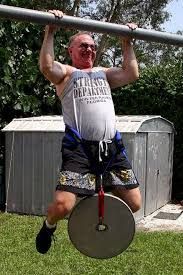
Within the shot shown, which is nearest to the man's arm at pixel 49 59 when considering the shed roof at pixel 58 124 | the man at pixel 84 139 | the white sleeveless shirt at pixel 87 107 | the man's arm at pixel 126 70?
the man at pixel 84 139

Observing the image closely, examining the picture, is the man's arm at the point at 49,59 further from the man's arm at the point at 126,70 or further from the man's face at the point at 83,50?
the man's arm at the point at 126,70

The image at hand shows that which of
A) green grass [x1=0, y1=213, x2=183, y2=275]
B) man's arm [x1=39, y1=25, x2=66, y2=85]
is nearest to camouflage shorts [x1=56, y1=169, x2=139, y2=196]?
man's arm [x1=39, y1=25, x2=66, y2=85]

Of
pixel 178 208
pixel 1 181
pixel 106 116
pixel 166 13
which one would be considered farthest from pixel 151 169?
pixel 166 13

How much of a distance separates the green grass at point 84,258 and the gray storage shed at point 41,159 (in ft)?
5.45

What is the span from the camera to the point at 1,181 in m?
11.2

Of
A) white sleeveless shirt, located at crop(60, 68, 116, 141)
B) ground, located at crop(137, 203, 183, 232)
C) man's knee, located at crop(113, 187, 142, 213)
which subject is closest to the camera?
white sleeveless shirt, located at crop(60, 68, 116, 141)

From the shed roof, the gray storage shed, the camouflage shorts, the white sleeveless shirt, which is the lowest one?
the gray storage shed

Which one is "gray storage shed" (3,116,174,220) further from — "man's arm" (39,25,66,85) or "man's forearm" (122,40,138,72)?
"man's arm" (39,25,66,85)

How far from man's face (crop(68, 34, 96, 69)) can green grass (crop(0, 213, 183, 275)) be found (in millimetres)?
3602

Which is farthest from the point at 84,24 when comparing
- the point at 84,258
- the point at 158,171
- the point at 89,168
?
the point at 158,171

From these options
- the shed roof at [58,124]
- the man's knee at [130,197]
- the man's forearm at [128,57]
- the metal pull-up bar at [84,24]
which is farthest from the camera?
the shed roof at [58,124]

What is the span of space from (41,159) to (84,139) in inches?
273

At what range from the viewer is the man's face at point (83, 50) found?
3.80 m

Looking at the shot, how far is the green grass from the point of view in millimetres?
6898
